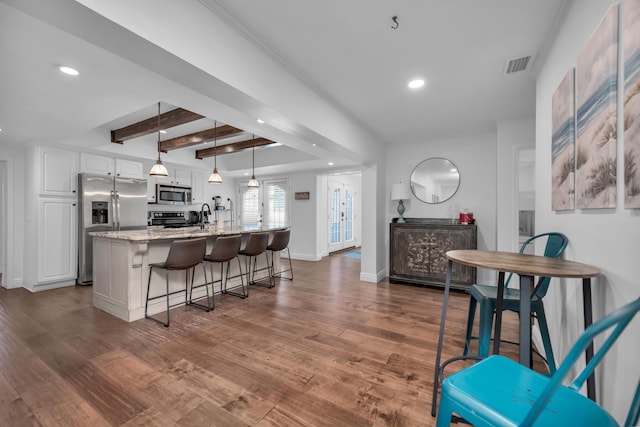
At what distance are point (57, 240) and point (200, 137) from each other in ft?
8.93

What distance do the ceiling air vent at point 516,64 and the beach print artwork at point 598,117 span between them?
0.90 meters

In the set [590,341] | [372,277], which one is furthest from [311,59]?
[372,277]

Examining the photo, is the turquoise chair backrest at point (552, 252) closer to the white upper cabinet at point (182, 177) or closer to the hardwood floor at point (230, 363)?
the hardwood floor at point (230, 363)

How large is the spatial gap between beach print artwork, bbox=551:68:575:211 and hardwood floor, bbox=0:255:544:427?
1398mm

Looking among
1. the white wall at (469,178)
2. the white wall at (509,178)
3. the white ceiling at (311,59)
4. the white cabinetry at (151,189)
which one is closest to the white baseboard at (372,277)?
the white wall at (469,178)

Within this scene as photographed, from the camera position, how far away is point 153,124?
12.5ft

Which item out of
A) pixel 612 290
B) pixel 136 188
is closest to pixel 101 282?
pixel 136 188

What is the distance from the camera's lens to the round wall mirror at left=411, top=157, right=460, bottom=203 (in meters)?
4.31

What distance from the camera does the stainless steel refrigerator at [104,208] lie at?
428 centimetres

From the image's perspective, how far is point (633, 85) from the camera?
3.20 feet

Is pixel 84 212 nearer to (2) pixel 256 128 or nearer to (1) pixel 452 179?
(2) pixel 256 128

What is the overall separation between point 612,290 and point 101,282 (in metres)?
4.40

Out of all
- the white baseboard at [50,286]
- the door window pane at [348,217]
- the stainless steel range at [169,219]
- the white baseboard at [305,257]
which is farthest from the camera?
the door window pane at [348,217]

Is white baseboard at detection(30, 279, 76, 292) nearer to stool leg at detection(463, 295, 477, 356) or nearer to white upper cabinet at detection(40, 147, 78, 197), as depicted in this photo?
white upper cabinet at detection(40, 147, 78, 197)
